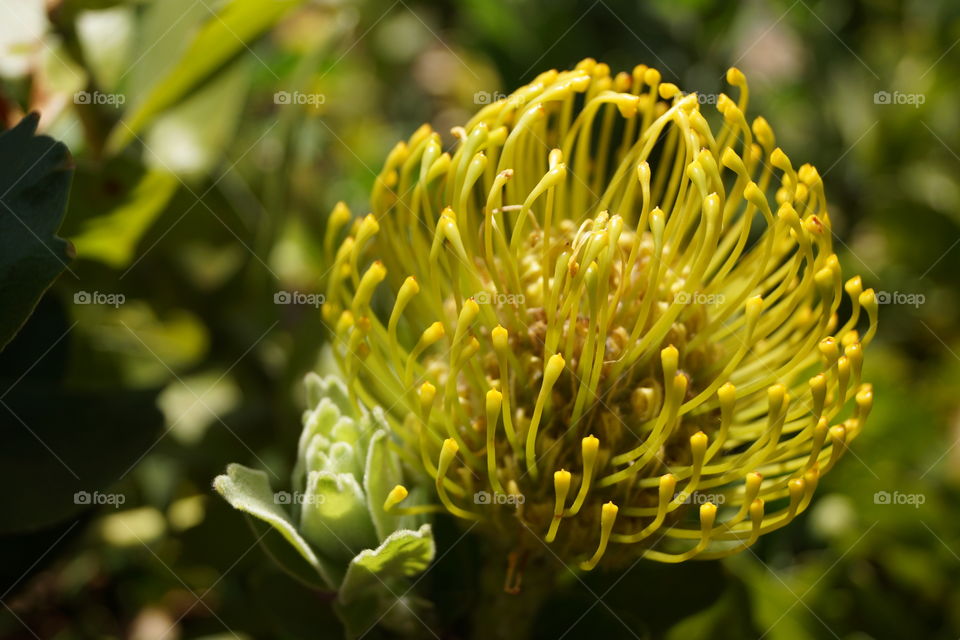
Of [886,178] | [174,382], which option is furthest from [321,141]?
[886,178]

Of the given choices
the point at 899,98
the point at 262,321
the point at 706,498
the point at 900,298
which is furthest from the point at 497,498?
the point at 899,98

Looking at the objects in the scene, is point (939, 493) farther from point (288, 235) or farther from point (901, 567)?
point (288, 235)

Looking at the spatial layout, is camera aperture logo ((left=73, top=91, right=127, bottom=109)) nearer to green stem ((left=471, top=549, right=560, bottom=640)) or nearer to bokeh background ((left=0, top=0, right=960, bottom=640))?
bokeh background ((left=0, top=0, right=960, bottom=640))

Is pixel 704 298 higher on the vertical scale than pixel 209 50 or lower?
lower

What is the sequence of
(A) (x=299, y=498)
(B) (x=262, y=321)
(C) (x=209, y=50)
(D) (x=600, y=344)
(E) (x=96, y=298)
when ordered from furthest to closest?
(B) (x=262, y=321) < (E) (x=96, y=298) < (C) (x=209, y=50) < (A) (x=299, y=498) < (D) (x=600, y=344)

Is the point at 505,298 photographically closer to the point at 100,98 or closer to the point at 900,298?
the point at 100,98

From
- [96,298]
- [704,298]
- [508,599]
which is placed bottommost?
[508,599]

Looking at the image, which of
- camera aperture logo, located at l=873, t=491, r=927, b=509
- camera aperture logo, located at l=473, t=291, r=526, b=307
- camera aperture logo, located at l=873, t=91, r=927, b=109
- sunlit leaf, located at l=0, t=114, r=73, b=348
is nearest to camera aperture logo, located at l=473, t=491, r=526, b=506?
camera aperture logo, located at l=473, t=291, r=526, b=307
